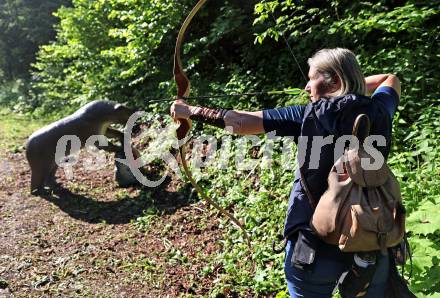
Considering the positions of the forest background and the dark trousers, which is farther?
the forest background

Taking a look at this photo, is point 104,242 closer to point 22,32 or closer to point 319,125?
point 319,125

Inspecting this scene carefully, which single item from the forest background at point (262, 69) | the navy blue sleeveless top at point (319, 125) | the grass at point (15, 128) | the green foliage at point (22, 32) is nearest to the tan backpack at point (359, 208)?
the navy blue sleeveless top at point (319, 125)

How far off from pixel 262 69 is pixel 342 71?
16.9 feet

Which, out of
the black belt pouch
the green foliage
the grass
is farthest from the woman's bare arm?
the green foliage

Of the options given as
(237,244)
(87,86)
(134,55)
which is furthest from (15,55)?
(237,244)

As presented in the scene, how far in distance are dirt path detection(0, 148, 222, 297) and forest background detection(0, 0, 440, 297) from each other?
382 millimetres

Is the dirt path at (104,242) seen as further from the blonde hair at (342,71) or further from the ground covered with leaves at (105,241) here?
the blonde hair at (342,71)

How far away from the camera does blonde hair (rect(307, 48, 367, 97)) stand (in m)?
1.91

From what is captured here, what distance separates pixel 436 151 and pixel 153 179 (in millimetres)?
3812

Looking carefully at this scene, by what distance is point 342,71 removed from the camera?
1.91m

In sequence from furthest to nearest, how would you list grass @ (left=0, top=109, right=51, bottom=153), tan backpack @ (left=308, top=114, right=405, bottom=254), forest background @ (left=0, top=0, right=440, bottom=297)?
grass @ (left=0, top=109, right=51, bottom=153)
forest background @ (left=0, top=0, right=440, bottom=297)
tan backpack @ (left=308, top=114, right=405, bottom=254)

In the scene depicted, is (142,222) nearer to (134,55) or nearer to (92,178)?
(92,178)

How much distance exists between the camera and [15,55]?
1648 centimetres

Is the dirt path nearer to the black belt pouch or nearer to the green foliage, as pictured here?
the black belt pouch
